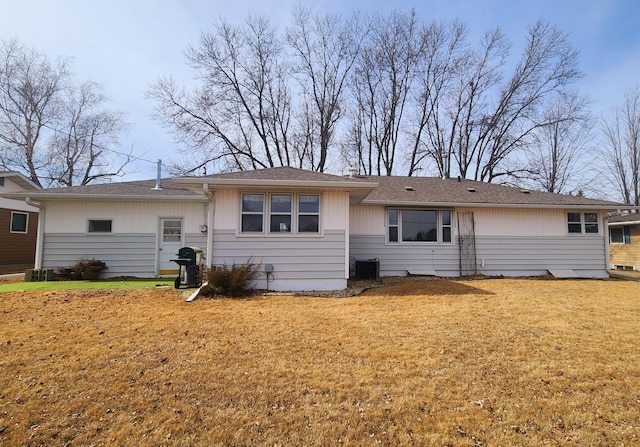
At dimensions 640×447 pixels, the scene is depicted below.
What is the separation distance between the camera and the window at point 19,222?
1454 centimetres

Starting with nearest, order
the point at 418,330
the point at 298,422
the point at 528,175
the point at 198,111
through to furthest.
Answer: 1. the point at 298,422
2. the point at 418,330
3. the point at 198,111
4. the point at 528,175

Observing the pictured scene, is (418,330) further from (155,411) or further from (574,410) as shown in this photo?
(155,411)

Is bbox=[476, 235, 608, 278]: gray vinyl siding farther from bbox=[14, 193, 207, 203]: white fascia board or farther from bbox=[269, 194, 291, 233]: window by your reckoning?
bbox=[14, 193, 207, 203]: white fascia board

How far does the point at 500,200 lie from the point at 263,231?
8717 millimetres

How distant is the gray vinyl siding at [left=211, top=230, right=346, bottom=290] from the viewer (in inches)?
316

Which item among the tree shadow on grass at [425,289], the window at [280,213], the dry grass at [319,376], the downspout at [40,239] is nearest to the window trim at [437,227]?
the tree shadow on grass at [425,289]

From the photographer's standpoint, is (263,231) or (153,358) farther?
(263,231)

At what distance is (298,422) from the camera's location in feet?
8.21

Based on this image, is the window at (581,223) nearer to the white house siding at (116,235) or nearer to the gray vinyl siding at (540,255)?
the gray vinyl siding at (540,255)

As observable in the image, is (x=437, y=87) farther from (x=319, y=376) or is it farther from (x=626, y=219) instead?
(x=319, y=376)

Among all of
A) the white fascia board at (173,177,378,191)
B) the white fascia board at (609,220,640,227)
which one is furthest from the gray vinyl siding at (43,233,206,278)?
the white fascia board at (609,220,640,227)

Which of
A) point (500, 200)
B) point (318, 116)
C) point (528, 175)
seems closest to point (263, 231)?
point (500, 200)

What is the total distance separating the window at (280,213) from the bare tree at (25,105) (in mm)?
22241

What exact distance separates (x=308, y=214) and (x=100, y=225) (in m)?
7.56
